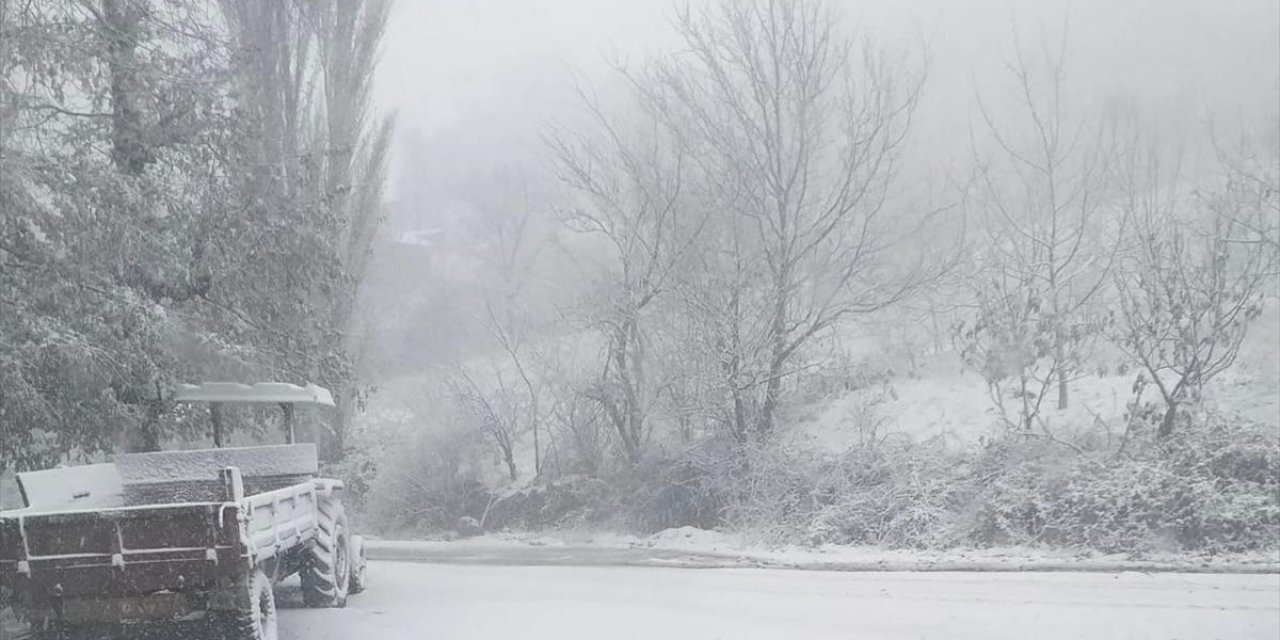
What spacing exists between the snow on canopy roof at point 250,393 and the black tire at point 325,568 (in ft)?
3.73

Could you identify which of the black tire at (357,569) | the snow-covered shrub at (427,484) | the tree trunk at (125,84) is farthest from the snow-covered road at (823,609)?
the snow-covered shrub at (427,484)

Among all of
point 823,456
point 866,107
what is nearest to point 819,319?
point 823,456

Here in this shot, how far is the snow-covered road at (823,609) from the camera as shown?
307 inches

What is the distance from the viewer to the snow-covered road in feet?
25.6

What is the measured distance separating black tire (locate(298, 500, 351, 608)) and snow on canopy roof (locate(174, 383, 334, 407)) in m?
1.14

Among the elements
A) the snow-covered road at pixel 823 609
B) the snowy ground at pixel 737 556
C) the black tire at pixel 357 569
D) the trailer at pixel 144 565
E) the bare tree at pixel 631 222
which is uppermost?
the bare tree at pixel 631 222

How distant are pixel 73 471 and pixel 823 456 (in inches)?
406

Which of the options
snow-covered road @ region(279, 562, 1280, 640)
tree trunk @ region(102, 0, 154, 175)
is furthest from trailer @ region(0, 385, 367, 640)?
tree trunk @ region(102, 0, 154, 175)

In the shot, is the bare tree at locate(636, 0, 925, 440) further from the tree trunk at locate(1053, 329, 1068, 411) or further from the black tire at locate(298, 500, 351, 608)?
the black tire at locate(298, 500, 351, 608)

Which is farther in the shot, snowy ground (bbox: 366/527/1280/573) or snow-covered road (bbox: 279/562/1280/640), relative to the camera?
snowy ground (bbox: 366/527/1280/573)

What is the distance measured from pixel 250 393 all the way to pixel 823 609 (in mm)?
6112

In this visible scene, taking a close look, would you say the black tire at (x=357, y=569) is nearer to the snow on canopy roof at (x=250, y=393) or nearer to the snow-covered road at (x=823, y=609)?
the snow-covered road at (x=823, y=609)

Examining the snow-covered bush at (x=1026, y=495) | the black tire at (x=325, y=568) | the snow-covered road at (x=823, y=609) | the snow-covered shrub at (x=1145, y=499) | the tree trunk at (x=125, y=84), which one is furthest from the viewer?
the snow-covered bush at (x=1026, y=495)

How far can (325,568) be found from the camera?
30.9ft
